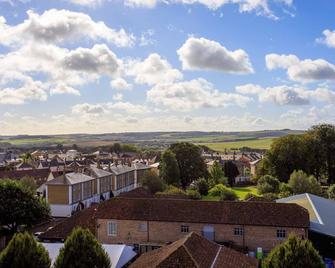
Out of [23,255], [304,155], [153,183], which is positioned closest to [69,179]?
[153,183]

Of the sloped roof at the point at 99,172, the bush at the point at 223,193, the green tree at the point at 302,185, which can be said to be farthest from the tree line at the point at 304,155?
the sloped roof at the point at 99,172

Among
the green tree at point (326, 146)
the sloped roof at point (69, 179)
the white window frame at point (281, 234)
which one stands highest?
the green tree at point (326, 146)

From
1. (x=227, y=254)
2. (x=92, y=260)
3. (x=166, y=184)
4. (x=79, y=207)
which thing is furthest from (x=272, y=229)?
(x=166, y=184)

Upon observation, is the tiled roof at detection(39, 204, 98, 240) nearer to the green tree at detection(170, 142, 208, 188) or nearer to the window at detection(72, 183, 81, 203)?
the window at detection(72, 183, 81, 203)

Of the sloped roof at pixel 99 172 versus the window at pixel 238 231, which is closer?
the window at pixel 238 231

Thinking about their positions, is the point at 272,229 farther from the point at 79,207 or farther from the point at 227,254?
the point at 79,207

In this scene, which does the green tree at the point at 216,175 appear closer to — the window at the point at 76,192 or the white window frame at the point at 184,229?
the window at the point at 76,192
